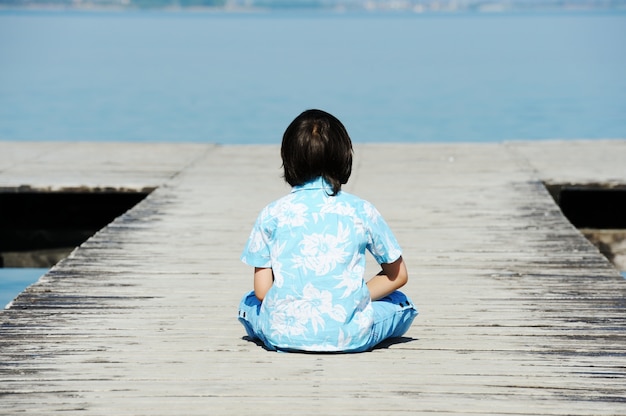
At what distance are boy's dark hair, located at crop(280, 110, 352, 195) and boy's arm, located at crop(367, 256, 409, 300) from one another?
45cm

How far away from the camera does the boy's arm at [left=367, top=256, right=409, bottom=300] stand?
4.61m

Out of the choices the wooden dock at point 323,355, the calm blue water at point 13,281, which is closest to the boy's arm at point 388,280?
the wooden dock at point 323,355

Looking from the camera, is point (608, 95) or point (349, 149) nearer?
point (349, 149)

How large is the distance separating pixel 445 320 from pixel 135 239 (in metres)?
2.84

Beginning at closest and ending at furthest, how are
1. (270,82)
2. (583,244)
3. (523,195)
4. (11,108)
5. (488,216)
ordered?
(583,244)
(488,216)
(523,195)
(11,108)
(270,82)

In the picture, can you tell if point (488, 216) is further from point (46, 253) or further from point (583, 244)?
point (46, 253)

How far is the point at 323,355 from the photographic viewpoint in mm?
4613

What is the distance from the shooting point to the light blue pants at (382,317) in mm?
4660

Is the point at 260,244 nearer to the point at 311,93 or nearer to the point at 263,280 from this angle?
the point at 263,280

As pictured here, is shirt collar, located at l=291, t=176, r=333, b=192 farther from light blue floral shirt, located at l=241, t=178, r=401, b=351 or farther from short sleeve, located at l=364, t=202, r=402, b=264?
short sleeve, located at l=364, t=202, r=402, b=264

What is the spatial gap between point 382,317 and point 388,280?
16 centimetres

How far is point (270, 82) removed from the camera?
133ft

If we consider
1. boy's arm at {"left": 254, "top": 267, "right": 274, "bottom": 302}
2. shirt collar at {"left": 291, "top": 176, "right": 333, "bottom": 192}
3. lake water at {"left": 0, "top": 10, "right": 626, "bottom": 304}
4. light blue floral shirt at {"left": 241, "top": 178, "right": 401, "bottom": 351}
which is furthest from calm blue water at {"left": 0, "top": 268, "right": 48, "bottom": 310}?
shirt collar at {"left": 291, "top": 176, "right": 333, "bottom": 192}

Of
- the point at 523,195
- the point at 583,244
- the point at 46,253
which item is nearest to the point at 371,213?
the point at 583,244
